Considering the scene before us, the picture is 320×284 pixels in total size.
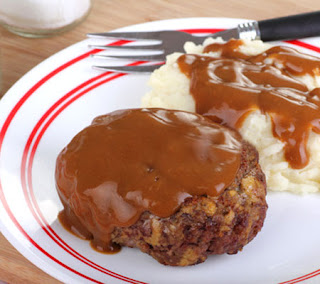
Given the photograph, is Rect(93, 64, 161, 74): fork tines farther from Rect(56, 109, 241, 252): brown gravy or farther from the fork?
Rect(56, 109, 241, 252): brown gravy

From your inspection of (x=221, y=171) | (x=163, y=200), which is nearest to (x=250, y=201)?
(x=221, y=171)

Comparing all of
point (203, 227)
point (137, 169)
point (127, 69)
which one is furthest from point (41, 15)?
point (203, 227)

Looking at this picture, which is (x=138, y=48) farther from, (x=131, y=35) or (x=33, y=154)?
(x=33, y=154)

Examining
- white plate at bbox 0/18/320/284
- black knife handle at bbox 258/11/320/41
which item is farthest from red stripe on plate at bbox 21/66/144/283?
black knife handle at bbox 258/11/320/41

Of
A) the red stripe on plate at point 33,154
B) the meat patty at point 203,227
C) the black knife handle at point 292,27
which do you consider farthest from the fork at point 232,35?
the meat patty at point 203,227

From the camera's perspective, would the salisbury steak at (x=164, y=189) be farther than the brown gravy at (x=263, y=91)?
No

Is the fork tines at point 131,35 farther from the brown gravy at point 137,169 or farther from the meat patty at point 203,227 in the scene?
the meat patty at point 203,227
